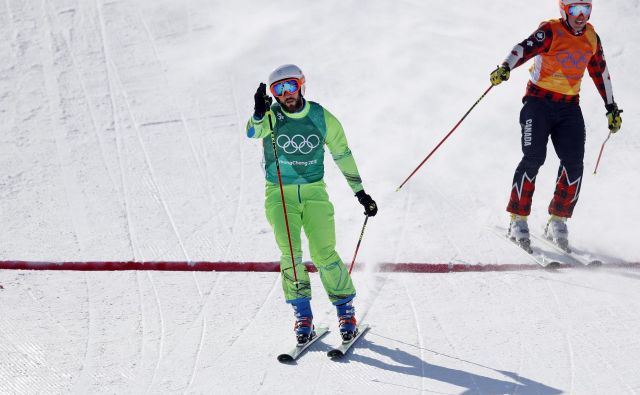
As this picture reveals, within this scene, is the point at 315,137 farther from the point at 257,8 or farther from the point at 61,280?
the point at 257,8

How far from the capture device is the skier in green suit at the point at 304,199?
20.5 feet

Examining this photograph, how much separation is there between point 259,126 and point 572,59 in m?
3.19

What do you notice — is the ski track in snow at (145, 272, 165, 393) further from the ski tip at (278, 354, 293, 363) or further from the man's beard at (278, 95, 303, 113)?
the man's beard at (278, 95, 303, 113)

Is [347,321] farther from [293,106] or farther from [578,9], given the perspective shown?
[578,9]

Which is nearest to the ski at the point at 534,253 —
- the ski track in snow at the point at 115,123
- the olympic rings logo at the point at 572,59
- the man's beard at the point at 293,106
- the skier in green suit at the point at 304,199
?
the olympic rings logo at the point at 572,59

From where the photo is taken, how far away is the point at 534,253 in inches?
320

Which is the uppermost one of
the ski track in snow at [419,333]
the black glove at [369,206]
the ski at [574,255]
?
the black glove at [369,206]

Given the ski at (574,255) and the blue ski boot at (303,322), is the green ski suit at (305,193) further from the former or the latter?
the ski at (574,255)

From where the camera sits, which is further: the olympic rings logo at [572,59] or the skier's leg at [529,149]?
the skier's leg at [529,149]

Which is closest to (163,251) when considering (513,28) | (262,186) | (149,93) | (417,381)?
(262,186)

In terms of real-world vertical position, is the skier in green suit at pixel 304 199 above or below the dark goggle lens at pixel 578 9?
below

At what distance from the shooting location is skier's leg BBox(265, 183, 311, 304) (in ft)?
20.7

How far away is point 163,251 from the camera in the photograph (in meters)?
8.15

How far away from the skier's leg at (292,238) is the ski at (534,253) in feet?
8.11
